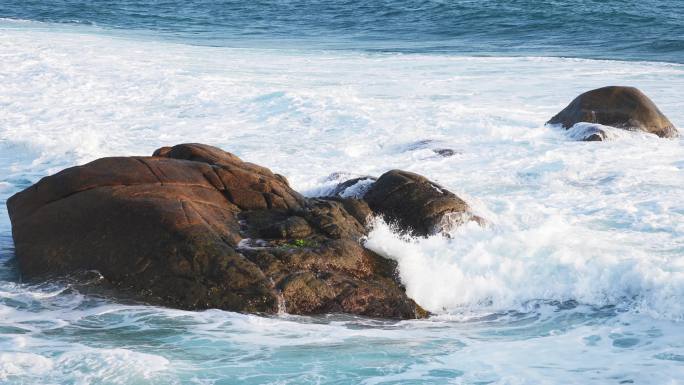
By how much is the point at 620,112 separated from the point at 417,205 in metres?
6.52

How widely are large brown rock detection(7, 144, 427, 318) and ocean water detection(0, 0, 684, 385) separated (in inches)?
9.1

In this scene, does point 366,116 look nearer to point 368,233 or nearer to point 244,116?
point 244,116

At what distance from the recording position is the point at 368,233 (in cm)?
880

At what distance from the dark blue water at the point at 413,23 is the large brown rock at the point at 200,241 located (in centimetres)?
1797

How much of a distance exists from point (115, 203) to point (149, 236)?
0.52 m

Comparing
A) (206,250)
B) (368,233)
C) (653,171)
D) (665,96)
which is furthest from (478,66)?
(206,250)

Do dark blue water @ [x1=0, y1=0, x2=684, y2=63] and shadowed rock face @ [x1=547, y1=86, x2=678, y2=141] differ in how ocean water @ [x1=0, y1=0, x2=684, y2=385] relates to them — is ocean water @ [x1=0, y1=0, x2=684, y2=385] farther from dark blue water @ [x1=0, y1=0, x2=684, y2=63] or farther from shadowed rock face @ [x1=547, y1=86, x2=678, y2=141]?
shadowed rock face @ [x1=547, y1=86, x2=678, y2=141]

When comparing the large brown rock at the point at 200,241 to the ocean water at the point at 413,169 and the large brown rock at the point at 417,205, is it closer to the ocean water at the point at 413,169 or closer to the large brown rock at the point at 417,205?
the ocean water at the point at 413,169

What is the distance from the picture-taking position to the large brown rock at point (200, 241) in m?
7.50

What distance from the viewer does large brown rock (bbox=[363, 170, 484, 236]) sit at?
9.10m

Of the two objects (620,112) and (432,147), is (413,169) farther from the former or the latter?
(620,112)

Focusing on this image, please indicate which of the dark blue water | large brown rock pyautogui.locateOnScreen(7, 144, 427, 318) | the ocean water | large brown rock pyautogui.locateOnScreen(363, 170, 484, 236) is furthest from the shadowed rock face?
the dark blue water

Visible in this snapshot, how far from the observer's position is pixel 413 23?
32906 mm

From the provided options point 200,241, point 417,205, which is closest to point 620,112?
point 417,205
